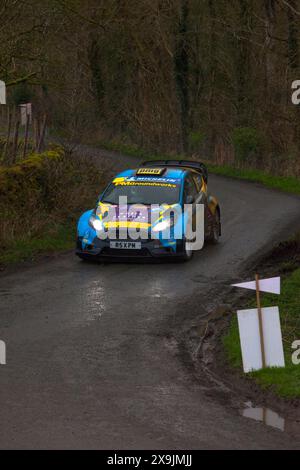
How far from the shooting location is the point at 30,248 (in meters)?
→ 17.4

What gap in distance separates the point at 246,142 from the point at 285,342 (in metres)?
24.6

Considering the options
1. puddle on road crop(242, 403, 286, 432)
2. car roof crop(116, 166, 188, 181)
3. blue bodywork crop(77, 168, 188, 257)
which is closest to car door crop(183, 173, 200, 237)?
car roof crop(116, 166, 188, 181)

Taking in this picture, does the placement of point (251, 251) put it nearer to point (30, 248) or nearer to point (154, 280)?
point (154, 280)

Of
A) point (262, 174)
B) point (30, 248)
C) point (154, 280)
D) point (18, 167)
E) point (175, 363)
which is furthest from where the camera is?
point (262, 174)

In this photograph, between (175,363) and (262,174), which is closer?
(175,363)

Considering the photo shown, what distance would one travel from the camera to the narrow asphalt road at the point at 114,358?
24.0ft

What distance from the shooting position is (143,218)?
1625cm

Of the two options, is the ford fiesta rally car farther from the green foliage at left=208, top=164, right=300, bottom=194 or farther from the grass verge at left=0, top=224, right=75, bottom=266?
the green foliage at left=208, top=164, right=300, bottom=194

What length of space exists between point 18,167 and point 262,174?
613 inches

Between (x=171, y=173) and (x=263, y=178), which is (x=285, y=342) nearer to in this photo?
(x=171, y=173)

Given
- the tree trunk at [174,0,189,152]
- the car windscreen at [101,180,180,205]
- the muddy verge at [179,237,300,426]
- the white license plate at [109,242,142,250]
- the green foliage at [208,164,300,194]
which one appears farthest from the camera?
the tree trunk at [174,0,189,152]

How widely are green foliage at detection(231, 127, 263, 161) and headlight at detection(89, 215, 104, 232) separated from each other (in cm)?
1879

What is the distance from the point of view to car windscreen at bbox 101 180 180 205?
16891 mm
